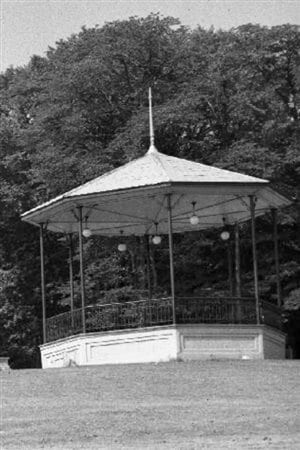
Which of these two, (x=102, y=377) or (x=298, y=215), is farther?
(x=298, y=215)

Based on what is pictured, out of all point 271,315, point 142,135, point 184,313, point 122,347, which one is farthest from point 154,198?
point 142,135

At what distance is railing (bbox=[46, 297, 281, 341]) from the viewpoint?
3022 cm

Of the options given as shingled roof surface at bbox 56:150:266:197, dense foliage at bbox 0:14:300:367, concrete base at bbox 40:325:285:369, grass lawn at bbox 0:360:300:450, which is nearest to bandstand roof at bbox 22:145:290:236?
shingled roof surface at bbox 56:150:266:197

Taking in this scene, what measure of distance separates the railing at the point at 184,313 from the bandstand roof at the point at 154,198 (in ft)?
9.74

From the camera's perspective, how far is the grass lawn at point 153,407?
16.1 m

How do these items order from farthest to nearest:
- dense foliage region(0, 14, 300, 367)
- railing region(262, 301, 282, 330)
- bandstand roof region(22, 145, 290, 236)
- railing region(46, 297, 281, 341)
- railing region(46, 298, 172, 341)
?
dense foliage region(0, 14, 300, 367) < railing region(262, 301, 282, 330) < railing region(46, 298, 172, 341) < railing region(46, 297, 281, 341) < bandstand roof region(22, 145, 290, 236)

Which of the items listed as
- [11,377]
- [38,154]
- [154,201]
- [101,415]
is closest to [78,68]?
[38,154]

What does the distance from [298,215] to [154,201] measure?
12899mm

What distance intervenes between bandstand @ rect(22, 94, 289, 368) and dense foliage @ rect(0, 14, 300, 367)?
1270cm

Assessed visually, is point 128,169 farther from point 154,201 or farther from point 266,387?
point 266,387

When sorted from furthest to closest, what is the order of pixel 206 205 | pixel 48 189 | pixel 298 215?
pixel 48 189, pixel 298 215, pixel 206 205

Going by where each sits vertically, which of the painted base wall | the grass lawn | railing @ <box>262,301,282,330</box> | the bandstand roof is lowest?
the grass lawn

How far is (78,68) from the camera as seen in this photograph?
50125mm

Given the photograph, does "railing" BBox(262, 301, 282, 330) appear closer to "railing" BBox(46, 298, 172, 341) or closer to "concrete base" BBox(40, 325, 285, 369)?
"concrete base" BBox(40, 325, 285, 369)
